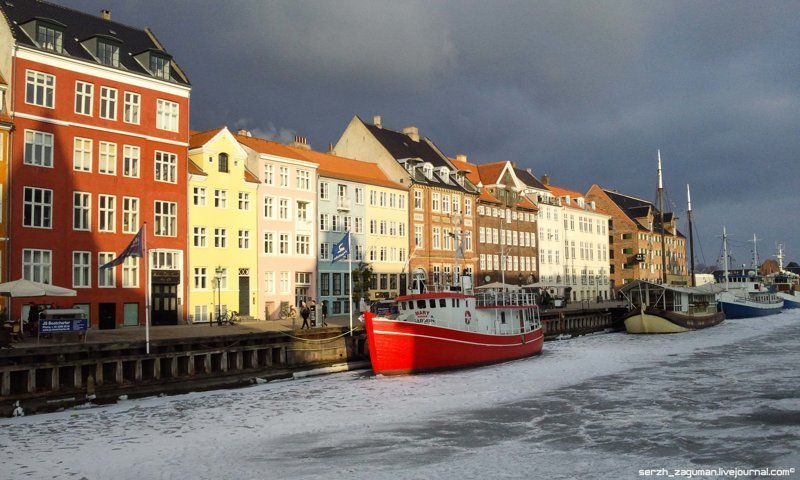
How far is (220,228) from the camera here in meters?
54.7

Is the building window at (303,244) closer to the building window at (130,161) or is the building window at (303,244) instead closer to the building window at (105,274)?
the building window at (130,161)

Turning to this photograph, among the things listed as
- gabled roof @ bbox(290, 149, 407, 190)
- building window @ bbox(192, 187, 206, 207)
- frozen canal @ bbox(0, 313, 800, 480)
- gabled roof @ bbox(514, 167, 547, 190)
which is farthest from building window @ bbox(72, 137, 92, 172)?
gabled roof @ bbox(514, 167, 547, 190)

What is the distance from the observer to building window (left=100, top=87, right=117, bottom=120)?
4725 centimetres

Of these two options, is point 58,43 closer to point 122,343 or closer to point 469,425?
point 122,343

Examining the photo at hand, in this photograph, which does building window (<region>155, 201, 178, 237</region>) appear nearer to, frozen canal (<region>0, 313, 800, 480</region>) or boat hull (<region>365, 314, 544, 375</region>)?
frozen canal (<region>0, 313, 800, 480</region>)

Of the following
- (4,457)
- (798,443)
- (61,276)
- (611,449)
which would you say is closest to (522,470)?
(611,449)

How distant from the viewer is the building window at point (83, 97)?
151ft

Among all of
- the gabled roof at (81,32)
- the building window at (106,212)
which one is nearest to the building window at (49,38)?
the gabled roof at (81,32)

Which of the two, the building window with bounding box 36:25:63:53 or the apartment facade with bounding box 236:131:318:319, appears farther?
the apartment facade with bounding box 236:131:318:319

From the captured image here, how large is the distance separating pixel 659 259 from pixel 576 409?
362 feet

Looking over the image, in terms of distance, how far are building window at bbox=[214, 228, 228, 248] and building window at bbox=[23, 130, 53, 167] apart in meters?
13.1

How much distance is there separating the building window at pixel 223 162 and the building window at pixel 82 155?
1060cm

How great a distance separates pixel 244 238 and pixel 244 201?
287 cm

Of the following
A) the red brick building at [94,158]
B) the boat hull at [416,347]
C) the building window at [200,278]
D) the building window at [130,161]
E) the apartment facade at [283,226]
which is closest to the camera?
the boat hull at [416,347]
